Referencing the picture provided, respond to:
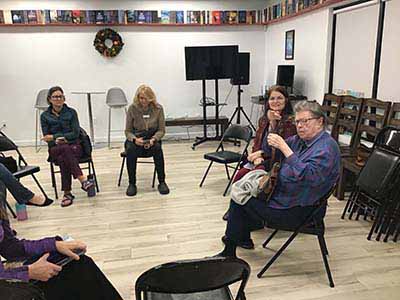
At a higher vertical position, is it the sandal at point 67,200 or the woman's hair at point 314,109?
the woman's hair at point 314,109

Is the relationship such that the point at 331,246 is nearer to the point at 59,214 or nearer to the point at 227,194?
the point at 227,194

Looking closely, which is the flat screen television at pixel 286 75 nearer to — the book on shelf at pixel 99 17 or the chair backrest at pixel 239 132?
the chair backrest at pixel 239 132

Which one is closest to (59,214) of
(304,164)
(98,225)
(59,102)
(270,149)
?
(98,225)

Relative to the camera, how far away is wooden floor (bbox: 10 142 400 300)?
2.32m

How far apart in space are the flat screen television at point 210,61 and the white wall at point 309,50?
0.91m

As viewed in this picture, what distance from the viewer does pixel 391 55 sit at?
359 cm

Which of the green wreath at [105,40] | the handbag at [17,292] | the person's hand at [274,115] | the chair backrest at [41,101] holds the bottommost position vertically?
the handbag at [17,292]

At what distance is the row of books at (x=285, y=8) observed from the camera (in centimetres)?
502

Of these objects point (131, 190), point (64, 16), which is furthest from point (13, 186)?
point (64, 16)

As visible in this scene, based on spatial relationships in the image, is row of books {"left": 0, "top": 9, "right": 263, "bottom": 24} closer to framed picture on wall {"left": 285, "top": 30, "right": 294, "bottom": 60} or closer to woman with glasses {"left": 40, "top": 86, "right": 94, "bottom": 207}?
framed picture on wall {"left": 285, "top": 30, "right": 294, "bottom": 60}

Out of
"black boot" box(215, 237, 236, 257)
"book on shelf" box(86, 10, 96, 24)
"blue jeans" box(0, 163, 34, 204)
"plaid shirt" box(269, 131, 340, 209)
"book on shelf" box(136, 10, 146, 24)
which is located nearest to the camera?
"plaid shirt" box(269, 131, 340, 209)

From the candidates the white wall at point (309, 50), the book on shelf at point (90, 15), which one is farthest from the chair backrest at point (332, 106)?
the book on shelf at point (90, 15)

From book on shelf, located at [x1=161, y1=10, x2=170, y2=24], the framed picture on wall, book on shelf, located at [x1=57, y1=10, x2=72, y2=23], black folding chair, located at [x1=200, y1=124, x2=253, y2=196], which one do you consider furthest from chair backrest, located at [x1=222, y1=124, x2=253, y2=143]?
book on shelf, located at [x1=57, y1=10, x2=72, y2=23]

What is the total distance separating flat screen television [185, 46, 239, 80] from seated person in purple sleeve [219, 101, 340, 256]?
12.3 ft
